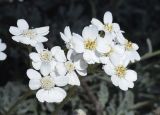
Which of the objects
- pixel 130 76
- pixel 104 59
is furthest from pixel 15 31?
pixel 130 76

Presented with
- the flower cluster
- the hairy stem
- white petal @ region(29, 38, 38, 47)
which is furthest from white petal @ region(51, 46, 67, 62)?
the hairy stem

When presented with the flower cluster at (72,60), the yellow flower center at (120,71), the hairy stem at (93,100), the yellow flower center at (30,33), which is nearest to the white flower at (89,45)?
the flower cluster at (72,60)

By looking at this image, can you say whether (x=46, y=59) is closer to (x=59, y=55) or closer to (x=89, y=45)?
(x=59, y=55)

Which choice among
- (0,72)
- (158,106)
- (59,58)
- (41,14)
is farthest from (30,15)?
(59,58)

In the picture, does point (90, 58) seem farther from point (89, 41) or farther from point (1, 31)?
point (1, 31)

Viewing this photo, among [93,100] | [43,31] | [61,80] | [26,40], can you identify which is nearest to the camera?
[61,80]

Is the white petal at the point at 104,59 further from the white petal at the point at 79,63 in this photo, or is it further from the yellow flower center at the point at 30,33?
the yellow flower center at the point at 30,33
